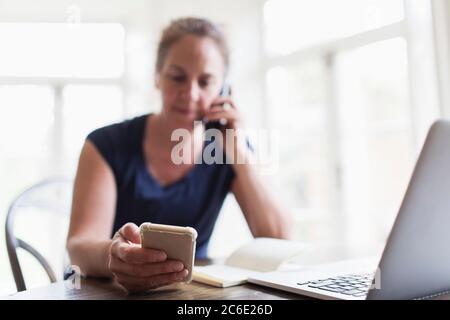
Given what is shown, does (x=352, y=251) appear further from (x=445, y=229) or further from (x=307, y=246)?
(x=445, y=229)

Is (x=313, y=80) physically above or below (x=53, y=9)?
above

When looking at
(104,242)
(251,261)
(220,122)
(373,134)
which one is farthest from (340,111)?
(104,242)

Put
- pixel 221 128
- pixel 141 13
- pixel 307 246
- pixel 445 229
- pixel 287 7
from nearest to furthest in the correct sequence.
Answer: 1. pixel 445 229
2. pixel 307 246
3. pixel 221 128
4. pixel 141 13
5. pixel 287 7

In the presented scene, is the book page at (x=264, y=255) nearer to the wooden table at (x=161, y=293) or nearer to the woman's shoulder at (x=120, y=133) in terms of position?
the wooden table at (x=161, y=293)

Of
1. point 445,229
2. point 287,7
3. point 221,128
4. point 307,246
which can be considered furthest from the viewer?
point 287,7

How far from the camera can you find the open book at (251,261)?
49 cm

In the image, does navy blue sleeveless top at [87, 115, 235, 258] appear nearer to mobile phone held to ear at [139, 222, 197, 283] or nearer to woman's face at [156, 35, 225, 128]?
woman's face at [156, 35, 225, 128]

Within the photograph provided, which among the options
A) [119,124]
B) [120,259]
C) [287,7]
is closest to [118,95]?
[119,124]

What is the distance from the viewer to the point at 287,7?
168cm

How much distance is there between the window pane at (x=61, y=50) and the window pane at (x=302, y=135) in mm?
1019

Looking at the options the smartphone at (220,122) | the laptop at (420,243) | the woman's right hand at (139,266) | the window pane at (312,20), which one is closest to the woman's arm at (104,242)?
the woman's right hand at (139,266)

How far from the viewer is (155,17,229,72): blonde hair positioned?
82 cm

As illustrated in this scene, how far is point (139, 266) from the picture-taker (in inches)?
16.3
